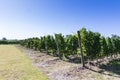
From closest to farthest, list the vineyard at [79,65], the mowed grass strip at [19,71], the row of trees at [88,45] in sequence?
the vineyard at [79,65], the mowed grass strip at [19,71], the row of trees at [88,45]

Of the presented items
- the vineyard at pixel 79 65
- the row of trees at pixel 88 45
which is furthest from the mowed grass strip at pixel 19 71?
the row of trees at pixel 88 45

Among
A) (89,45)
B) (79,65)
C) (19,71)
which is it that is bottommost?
(19,71)

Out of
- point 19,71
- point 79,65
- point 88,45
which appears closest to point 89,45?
→ point 88,45

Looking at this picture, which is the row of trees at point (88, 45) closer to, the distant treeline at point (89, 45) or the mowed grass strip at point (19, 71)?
the distant treeline at point (89, 45)

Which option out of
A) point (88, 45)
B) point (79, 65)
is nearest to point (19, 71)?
point (79, 65)

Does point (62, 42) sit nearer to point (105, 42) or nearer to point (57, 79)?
point (105, 42)

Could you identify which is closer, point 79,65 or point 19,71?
point 19,71

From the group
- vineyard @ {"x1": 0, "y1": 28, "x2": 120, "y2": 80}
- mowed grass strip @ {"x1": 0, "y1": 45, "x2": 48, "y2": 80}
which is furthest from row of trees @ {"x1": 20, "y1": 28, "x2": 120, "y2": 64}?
Result: mowed grass strip @ {"x1": 0, "y1": 45, "x2": 48, "y2": 80}

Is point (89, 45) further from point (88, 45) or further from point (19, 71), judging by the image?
point (19, 71)

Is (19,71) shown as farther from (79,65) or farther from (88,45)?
(88,45)

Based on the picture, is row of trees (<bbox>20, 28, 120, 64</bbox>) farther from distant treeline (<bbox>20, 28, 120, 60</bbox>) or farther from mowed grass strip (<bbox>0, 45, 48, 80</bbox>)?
mowed grass strip (<bbox>0, 45, 48, 80</bbox>)

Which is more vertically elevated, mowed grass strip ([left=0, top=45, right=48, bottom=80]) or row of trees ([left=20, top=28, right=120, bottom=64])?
row of trees ([left=20, top=28, right=120, bottom=64])

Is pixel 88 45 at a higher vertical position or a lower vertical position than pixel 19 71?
higher

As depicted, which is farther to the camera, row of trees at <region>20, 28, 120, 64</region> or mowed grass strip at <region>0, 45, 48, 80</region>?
row of trees at <region>20, 28, 120, 64</region>
